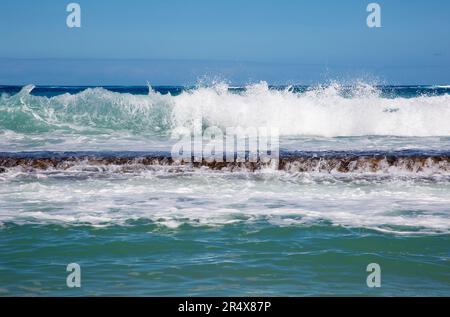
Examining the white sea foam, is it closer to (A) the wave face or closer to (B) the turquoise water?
(B) the turquoise water

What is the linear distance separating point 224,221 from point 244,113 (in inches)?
577

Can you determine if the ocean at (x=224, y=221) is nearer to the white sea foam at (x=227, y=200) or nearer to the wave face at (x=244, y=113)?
the white sea foam at (x=227, y=200)

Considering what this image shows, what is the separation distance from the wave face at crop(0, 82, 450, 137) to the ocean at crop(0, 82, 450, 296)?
136 inches

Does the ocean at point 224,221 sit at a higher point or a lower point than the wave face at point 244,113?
lower

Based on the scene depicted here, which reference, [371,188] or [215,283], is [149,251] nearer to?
[215,283]

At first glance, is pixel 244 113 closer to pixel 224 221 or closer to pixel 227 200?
pixel 227 200

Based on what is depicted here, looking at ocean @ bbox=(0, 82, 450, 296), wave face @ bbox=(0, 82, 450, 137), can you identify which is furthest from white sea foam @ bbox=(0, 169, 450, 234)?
wave face @ bbox=(0, 82, 450, 137)

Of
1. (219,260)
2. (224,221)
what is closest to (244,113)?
(224,221)

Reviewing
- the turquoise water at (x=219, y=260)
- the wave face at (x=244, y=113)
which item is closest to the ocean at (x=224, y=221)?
the turquoise water at (x=219, y=260)

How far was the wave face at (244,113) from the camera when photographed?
21.4 m

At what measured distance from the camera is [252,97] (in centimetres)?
2311

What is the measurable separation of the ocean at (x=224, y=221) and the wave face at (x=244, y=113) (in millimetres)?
3457

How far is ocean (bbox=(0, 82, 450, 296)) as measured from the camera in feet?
19.0

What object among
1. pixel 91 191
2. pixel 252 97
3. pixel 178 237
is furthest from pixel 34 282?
pixel 252 97
